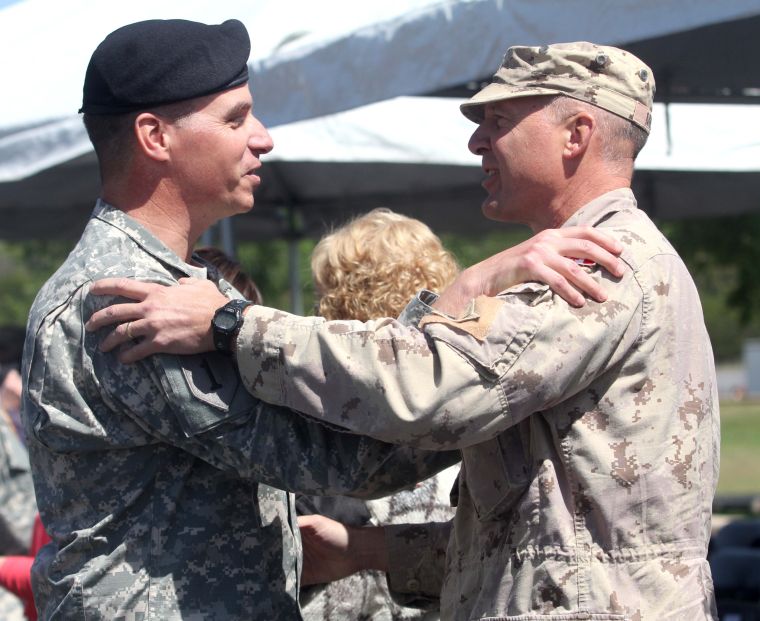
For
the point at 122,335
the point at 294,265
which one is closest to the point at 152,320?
the point at 122,335

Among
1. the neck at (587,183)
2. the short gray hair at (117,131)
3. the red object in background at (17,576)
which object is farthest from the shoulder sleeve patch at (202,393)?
the red object in background at (17,576)

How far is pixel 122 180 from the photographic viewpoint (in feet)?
7.68

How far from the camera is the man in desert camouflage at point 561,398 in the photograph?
76.2 inches

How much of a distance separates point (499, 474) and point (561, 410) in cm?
17

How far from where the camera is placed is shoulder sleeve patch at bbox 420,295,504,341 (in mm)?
1936

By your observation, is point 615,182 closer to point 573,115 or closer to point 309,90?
point 573,115

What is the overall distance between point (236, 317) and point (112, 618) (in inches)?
24.3

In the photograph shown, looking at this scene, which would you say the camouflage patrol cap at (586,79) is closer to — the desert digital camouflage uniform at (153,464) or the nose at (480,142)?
the nose at (480,142)

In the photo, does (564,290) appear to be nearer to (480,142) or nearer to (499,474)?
(499,474)

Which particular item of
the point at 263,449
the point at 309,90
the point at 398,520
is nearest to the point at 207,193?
the point at 263,449

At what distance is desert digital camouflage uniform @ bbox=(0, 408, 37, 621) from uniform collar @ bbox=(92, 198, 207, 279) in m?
2.72

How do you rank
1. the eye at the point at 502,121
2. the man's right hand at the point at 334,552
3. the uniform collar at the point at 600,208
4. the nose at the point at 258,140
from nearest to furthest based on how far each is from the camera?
the uniform collar at the point at 600,208, the eye at the point at 502,121, the nose at the point at 258,140, the man's right hand at the point at 334,552

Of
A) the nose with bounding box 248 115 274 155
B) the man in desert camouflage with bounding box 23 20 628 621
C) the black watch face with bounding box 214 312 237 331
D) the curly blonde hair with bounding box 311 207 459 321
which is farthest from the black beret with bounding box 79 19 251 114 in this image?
the curly blonde hair with bounding box 311 207 459 321

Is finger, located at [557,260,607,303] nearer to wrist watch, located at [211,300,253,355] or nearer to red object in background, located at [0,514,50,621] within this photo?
wrist watch, located at [211,300,253,355]
